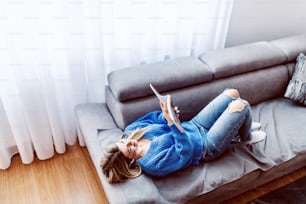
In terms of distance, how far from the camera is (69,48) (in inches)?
69.6

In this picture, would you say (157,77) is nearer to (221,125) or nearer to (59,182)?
(221,125)

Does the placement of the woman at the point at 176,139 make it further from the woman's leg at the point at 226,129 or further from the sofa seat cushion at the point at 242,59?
the sofa seat cushion at the point at 242,59

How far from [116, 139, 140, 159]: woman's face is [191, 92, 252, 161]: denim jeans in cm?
39

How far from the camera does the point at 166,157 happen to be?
1.51 meters

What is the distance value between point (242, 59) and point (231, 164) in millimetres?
721

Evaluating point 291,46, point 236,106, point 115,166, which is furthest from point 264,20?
point 115,166

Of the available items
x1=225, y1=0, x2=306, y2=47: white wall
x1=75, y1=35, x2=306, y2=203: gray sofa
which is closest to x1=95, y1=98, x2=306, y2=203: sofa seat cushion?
x1=75, y1=35, x2=306, y2=203: gray sofa

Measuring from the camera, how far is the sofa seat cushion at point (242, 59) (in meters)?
1.91

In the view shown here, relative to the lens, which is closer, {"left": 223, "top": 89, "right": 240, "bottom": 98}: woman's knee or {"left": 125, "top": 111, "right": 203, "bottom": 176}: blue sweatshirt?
{"left": 125, "top": 111, "right": 203, "bottom": 176}: blue sweatshirt

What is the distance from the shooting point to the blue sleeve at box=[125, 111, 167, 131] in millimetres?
1645

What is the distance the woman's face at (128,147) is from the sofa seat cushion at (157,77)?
0.29 meters

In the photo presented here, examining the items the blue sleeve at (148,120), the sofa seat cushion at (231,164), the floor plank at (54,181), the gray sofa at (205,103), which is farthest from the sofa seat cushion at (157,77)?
the floor plank at (54,181)

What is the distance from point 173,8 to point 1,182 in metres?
1.55

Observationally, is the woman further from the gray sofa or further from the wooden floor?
the wooden floor
